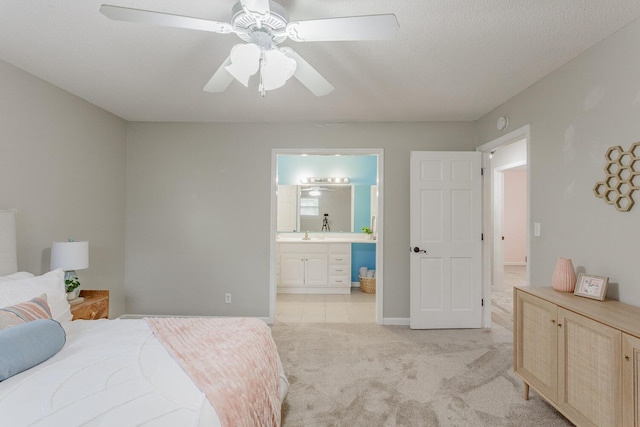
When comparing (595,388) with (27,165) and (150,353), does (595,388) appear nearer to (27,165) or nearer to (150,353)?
(150,353)

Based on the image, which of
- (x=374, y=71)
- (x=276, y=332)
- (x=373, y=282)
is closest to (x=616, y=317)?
(x=374, y=71)

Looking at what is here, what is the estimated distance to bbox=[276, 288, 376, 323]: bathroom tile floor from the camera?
3869mm

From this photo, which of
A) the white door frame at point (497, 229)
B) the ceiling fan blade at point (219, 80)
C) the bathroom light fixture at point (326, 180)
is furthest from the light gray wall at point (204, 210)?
the white door frame at point (497, 229)

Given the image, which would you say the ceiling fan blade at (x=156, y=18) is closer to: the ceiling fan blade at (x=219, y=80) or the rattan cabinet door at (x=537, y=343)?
the ceiling fan blade at (x=219, y=80)

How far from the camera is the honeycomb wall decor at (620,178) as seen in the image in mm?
1777

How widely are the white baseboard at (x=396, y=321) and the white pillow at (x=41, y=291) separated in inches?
118

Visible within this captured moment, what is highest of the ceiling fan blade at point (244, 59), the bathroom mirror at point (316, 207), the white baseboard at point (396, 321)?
the ceiling fan blade at point (244, 59)

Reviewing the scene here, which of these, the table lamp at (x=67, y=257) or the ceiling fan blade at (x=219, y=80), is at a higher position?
the ceiling fan blade at (x=219, y=80)

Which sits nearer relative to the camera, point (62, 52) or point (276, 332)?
point (62, 52)

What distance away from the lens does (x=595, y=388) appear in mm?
1611

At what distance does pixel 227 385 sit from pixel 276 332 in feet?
7.25

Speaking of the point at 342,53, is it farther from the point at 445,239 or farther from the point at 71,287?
the point at 71,287

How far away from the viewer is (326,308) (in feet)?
14.1

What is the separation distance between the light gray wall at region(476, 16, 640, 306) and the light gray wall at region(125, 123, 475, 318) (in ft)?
5.73
